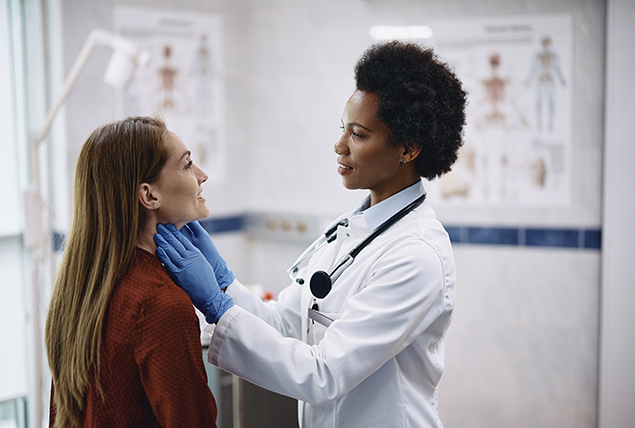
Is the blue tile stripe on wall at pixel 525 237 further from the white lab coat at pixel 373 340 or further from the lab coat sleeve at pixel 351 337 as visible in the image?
the lab coat sleeve at pixel 351 337

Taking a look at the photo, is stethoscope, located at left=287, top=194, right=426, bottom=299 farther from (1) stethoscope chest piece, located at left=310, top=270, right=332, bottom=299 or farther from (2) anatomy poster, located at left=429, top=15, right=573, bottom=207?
(2) anatomy poster, located at left=429, top=15, right=573, bottom=207

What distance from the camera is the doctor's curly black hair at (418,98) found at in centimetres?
133

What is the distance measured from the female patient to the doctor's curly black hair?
49 cm

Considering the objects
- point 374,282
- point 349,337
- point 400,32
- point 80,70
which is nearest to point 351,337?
point 349,337

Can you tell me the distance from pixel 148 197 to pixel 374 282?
52 centimetres

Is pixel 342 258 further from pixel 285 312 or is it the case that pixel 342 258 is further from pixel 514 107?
pixel 514 107

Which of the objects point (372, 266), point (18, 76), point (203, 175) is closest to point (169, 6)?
point (18, 76)

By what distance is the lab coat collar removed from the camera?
139 cm

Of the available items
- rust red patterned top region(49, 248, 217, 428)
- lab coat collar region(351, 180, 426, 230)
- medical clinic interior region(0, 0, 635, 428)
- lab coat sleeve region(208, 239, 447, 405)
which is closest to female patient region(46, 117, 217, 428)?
rust red patterned top region(49, 248, 217, 428)

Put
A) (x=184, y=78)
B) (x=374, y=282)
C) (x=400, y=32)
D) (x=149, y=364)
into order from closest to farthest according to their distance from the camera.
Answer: (x=149, y=364)
(x=374, y=282)
(x=400, y=32)
(x=184, y=78)

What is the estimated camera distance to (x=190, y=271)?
1.19 metres

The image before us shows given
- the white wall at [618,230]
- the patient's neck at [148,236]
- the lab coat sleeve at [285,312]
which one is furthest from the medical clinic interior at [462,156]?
the patient's neck at [148,236]

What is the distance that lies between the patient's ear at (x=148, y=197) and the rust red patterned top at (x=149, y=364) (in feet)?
0.52

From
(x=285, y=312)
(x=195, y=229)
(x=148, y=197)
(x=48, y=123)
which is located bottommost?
(x=285, y=312)
